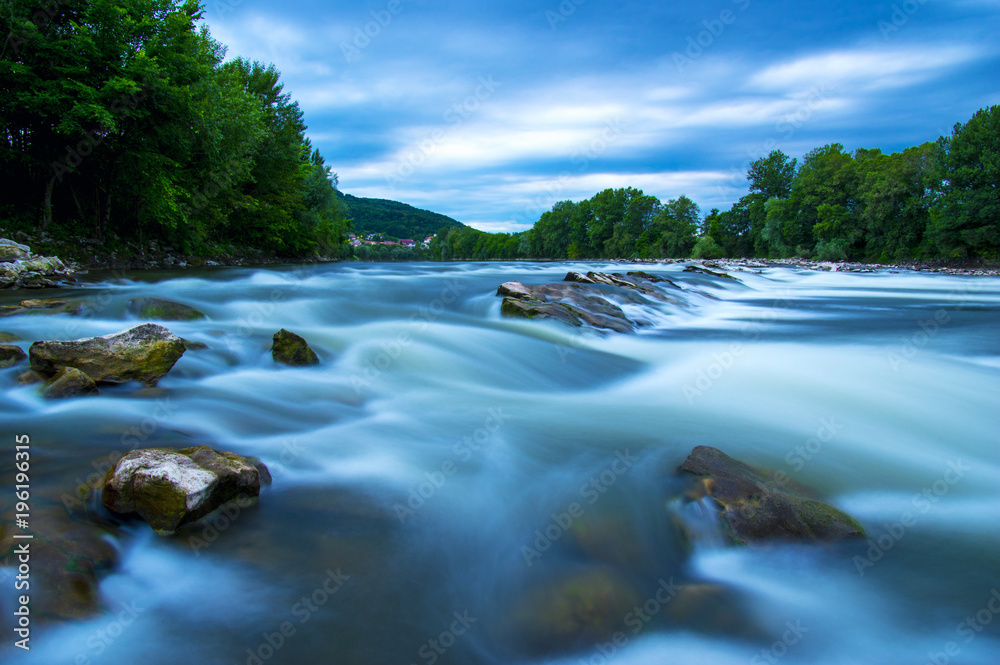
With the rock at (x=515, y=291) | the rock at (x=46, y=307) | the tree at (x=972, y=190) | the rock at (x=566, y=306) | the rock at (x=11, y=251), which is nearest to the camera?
the rock at (x=46, y=307)

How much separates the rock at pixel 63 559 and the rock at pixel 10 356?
299cm

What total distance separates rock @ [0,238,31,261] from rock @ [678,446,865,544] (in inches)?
598

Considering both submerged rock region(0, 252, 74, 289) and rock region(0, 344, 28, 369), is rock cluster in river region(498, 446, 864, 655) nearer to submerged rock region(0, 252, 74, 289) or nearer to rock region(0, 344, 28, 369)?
rock region(0, 344, 28, 369)

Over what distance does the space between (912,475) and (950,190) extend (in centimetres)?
5004

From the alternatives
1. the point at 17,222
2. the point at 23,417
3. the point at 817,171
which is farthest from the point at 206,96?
the point at 817,171

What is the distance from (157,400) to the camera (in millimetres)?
4355

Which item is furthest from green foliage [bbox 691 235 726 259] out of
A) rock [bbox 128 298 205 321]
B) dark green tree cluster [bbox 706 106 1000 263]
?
rock [bbox 128 298 205 321]

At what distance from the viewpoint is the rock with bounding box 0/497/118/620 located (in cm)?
207

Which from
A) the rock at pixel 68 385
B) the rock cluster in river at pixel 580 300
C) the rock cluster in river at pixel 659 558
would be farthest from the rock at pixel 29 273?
the rock cluster in river at pixel 659 558

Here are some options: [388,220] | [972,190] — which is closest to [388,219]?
[388,220]

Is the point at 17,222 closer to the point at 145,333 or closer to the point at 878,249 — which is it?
the point at 145,333

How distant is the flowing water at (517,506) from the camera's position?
2246mm

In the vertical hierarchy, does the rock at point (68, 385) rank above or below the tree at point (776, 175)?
below

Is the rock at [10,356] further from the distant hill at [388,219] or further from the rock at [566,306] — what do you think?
the distant hill at [388,219]
